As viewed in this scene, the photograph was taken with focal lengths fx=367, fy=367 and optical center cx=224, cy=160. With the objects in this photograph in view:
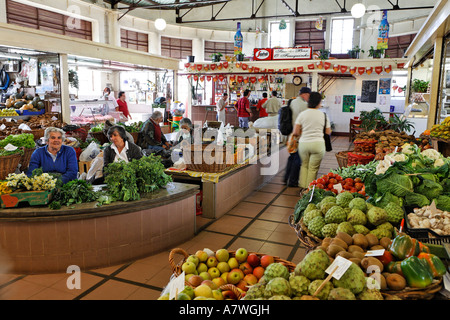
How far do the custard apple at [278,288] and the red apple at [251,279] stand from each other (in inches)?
21.2

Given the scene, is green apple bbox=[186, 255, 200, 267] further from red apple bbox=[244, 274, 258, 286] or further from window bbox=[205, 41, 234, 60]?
window bbox=[205, 41, 234, 60]

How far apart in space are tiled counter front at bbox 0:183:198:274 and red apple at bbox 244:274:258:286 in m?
1.76

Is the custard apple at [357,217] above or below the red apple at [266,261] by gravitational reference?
above

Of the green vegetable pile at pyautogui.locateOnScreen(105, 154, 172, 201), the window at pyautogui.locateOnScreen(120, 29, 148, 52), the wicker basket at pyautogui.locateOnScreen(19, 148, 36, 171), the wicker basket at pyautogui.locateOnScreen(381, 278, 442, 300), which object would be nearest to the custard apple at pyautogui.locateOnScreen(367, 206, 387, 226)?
the wicker basket at pyautogui.locateOnScreen(381, 278, 442, 300)

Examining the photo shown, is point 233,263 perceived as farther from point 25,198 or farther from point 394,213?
point 25,198

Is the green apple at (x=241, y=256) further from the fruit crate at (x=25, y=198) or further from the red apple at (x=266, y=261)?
the fruit crate at (x=25, y=198)

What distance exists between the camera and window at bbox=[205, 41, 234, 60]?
19.5m

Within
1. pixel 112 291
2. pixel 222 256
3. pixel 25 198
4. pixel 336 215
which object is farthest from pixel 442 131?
pixel 25 198

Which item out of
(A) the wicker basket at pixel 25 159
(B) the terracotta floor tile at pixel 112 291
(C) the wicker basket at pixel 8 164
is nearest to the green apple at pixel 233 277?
(B) the terracotta floor tile at pixel 112 291

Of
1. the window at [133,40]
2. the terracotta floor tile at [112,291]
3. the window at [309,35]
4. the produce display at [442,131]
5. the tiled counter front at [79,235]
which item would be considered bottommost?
the terracotta floor tile at [112,291]

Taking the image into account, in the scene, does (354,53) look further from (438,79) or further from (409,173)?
(409,173)

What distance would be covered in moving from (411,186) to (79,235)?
305 centimetres

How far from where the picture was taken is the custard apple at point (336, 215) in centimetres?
271
